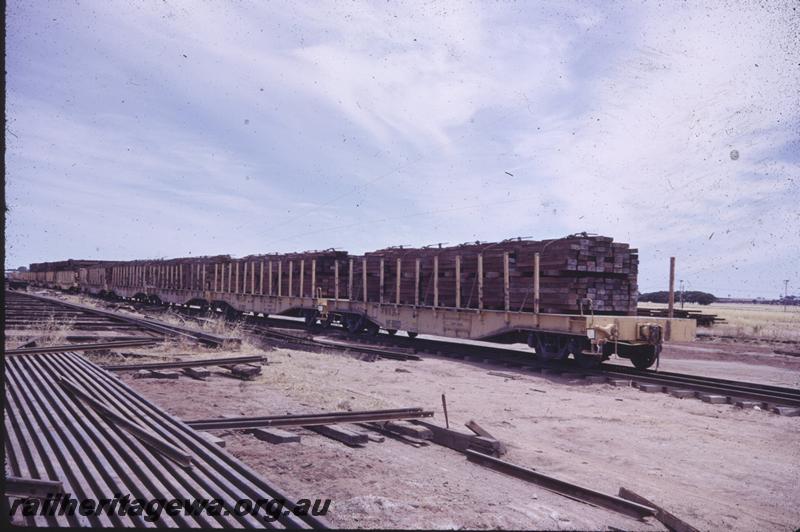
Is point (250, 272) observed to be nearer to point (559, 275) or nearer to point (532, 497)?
point (559, 275)

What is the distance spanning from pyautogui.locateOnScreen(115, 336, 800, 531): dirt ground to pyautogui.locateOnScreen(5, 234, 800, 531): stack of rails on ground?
1.2 inches

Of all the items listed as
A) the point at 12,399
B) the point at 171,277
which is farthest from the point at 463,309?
the point at 171,277

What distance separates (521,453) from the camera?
5418mm

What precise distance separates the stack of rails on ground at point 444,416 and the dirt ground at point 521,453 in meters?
0.03

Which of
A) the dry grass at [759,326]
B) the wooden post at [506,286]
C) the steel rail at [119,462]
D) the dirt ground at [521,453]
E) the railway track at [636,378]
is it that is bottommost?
the dry grass at [759,326]

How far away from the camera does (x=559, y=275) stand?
11695mm

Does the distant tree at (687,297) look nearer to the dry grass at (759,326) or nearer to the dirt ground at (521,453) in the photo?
the dry grass at (759,326)

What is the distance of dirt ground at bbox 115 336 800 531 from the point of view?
3831 millimetres

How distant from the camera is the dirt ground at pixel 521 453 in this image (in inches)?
151

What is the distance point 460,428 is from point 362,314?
41.4 ft

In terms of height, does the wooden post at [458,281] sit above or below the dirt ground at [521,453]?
above

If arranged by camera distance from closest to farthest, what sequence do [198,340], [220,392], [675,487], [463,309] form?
[675,487] < [220,392] < [198,340] < [463,309]

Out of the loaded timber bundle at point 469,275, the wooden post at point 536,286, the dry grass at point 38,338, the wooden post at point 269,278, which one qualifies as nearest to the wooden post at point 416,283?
the loaded timber bundle at point 469,275

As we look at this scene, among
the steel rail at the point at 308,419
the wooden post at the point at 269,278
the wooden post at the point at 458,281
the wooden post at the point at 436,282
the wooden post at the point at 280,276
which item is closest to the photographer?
the steel rail at the point at 308,419
